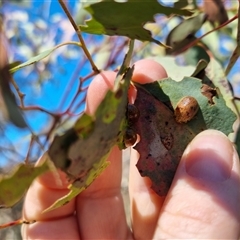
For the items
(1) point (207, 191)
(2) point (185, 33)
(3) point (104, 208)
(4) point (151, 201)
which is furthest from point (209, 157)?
(2) point (185, 33)

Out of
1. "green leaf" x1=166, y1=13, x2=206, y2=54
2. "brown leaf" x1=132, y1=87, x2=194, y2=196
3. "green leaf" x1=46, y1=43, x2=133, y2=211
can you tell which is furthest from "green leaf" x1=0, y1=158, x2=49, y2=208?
"green leaf" x1=166, y1=13, x2=206, y2=54

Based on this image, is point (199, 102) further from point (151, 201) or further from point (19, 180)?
point (19, 180)

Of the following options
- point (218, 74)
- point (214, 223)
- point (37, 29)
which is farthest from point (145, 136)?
point (37, 29)

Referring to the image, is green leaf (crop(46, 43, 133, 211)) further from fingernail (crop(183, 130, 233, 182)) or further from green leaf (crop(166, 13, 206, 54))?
green leaf (crop(166, 13, 206, 54))

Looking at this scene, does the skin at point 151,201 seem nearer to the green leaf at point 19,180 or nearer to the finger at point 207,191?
the finger at point 207,191

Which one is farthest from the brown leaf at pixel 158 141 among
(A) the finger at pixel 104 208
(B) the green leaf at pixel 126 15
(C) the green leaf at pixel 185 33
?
(C) the green leaf at pixel 185 33

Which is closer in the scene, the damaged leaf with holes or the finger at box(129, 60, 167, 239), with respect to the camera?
the damaged leaf with holes

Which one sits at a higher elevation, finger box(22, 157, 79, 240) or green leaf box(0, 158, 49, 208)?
green leaf box(0, 158, 49, 208)
